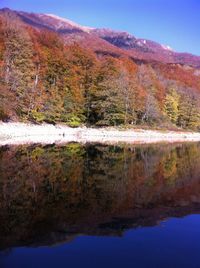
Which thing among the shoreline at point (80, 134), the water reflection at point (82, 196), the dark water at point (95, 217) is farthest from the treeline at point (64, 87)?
the dark water at point (95, 217)

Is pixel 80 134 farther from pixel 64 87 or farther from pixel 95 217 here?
pixel 95 217

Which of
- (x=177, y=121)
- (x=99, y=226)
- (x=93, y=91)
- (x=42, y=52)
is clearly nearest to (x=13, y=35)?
(x=42, y=52)

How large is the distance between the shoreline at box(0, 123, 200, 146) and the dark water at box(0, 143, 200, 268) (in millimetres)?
19147

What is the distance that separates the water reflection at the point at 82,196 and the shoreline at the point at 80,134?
52.2ft

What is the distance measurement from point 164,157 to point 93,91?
34.1 m

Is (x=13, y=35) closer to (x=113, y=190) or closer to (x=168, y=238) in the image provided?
(x=113, y=190)

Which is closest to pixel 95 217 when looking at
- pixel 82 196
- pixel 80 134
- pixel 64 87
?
pixel 82 196

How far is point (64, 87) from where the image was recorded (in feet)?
197

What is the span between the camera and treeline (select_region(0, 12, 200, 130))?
48.8 metres

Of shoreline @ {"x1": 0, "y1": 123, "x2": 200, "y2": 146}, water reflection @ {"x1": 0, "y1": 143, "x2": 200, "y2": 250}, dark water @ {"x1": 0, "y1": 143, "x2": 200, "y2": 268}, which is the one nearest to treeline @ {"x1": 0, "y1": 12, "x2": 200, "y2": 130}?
shoreline @ {"x1": 0, "y1": 123, "x2": 200, "y2": 146}

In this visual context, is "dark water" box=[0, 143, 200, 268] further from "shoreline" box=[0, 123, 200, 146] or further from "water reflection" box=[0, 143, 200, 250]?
"shoreline" box=[0, 123, 200, 146]

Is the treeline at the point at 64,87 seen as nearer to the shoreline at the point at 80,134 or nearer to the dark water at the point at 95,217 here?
the shoreline at the point at 80,134

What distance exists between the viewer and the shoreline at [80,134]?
3959 centimetres

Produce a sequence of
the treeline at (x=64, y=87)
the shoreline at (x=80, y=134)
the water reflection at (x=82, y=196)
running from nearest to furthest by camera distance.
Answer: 1. the water reflection at (x=82, y=196)
2. the shoreline at (x=80, y=134)
3. the treeline at (x=64, y=87)
